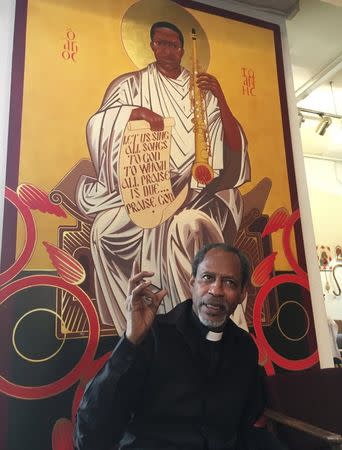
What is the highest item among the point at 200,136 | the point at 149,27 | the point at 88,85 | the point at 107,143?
the point at 149,27

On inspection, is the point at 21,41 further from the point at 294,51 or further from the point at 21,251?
the point at 294,51

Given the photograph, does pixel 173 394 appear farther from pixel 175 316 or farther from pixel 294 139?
pixel 294 139

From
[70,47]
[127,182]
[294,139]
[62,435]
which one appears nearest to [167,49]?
[70,47]

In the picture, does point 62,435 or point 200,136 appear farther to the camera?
point 200,136

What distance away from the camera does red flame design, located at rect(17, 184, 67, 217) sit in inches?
75.8

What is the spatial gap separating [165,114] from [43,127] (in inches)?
27.2

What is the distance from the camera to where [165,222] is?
2.17 metres

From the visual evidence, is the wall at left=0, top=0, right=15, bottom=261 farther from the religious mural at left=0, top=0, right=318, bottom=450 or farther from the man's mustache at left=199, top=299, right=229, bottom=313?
the man's mustache at left=199, top=299, right=229, bottom=313

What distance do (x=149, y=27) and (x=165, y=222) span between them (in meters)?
1.18

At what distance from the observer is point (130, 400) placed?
147 centimetres

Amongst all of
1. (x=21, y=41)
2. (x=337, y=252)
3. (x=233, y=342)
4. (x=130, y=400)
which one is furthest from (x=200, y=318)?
(x=337, y=252)

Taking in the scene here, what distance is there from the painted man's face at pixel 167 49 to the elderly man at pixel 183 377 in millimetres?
1236

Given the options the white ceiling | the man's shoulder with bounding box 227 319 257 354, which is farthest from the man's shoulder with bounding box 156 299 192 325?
the white ceiling

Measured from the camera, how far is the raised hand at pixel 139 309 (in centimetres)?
143
